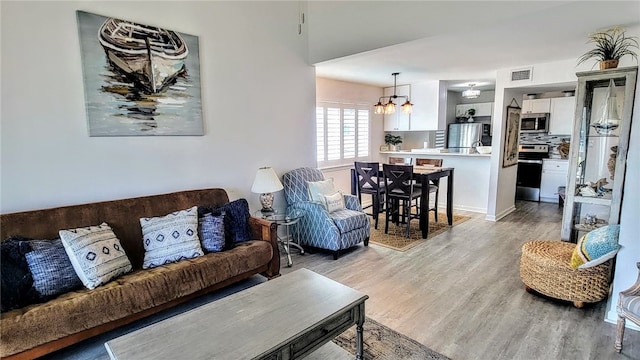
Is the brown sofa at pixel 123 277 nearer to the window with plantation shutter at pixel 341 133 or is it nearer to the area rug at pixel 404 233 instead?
the area rug at pixel 404 233

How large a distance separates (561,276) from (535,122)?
4964mm

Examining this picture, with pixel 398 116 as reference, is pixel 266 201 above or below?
below

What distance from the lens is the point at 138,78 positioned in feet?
9.55

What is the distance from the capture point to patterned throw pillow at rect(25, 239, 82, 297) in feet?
6.83

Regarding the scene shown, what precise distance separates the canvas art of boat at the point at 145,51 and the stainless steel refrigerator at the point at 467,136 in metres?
6.29

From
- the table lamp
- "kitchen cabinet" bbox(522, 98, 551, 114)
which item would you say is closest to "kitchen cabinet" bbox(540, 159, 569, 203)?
"kitchen cabinet" bbox(522, 98, 551, 114)

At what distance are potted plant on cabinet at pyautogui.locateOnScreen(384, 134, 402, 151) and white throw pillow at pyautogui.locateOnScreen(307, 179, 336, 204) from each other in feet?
11.7

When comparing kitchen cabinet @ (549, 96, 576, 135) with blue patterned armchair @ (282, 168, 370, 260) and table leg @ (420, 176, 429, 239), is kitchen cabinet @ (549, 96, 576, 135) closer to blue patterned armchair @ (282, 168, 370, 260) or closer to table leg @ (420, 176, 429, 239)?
table leg @ (420, 176, 429, 239)

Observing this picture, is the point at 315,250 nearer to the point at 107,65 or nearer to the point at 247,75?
the point at 247,75

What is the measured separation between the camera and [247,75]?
372 centimetres

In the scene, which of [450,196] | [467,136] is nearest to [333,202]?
[450,196]

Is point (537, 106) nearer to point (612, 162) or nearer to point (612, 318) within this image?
point (612, 162)

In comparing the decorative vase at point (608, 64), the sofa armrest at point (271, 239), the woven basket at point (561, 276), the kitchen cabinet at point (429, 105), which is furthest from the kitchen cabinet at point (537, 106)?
the sofa armrest at point (271, 239)

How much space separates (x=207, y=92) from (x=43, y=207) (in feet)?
5.66
